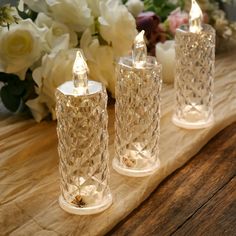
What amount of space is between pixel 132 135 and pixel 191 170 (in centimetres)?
12

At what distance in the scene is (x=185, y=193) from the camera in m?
0.89

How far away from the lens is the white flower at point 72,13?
107 centimetres

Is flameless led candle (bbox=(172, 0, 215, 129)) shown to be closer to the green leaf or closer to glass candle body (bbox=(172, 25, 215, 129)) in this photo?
glass candle body (bbox=(172, 25, 215, 129))

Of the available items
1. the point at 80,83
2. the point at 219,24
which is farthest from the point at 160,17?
the point at 80,83

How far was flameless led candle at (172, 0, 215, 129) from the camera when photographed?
107 centimetres

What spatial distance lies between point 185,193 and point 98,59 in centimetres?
37

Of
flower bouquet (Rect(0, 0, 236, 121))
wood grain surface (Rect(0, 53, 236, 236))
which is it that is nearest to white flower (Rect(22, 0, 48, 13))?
flower bouquet (Rect(0, 0, 236, 121))

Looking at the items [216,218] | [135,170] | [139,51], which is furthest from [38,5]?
[216,218]

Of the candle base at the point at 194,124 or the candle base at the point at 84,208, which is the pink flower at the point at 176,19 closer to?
the candle base at the point at 194,124

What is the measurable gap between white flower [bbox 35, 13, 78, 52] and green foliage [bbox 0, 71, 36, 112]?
0.08 m

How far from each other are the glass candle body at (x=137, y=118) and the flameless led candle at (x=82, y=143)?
11cm

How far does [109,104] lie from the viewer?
1.21 metres

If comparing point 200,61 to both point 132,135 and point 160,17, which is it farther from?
point 160,17

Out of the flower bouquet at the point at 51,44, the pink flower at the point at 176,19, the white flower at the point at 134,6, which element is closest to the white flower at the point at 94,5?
the flower bouquet at the point at 51,44
